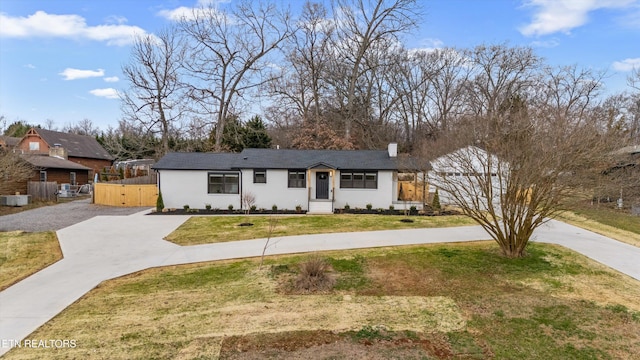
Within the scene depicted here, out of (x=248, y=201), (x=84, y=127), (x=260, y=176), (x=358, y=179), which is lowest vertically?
(x=248, y=201)

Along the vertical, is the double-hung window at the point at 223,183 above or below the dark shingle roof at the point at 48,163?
below

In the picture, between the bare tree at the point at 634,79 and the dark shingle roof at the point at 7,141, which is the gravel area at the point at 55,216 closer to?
the dark shingle roof at the point at 7,141

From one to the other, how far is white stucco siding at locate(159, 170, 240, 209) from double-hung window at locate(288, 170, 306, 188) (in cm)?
319

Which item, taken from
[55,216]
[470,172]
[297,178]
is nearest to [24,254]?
[55,216]

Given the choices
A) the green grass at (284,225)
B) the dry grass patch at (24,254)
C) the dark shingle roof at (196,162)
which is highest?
the dark shingle roof at (196,162)

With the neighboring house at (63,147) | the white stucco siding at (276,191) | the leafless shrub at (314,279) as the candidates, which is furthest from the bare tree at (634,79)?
the neighboring house at (63,147)

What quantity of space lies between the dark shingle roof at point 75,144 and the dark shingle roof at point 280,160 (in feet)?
80.8

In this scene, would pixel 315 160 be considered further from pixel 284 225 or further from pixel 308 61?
pixel 308 61

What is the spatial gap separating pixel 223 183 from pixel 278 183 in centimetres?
320

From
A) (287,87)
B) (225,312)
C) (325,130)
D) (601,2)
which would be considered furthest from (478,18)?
(225,312)

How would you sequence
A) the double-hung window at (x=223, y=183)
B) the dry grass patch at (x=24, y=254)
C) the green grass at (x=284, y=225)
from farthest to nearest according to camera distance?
the double-hung window at (x=223, y=183), the green grass at (x=284, y=225), the dry grass patch at (x=24, y=254)

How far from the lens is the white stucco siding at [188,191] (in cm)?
1892

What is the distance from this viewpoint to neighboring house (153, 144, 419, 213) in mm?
18719

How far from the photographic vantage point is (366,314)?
5953 millimetres
